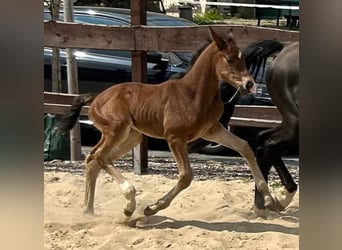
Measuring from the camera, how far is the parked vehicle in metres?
3.75

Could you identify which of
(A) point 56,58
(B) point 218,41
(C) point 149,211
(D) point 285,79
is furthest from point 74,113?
(D) point 285,79

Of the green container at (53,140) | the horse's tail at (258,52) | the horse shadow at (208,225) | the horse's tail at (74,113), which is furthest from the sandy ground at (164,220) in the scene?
the horse's tail at (258,52)

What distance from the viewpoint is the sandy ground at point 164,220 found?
3.63 meters

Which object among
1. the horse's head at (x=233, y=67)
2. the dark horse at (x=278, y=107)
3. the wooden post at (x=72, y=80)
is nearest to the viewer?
the horse's head at (x=233, y=67)

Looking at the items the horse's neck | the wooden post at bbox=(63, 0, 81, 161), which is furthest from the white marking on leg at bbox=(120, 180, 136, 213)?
the horse's neck

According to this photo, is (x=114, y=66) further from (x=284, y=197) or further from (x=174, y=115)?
(x=284, y=197)

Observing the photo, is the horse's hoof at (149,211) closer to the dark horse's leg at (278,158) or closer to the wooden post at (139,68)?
the wooden post at (139,68)

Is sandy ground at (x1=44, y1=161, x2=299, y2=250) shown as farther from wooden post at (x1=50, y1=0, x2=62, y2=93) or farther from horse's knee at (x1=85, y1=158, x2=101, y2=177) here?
wooden post at (x1=50, y1=0, x2=62, y2=93)

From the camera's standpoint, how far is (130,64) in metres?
3.86

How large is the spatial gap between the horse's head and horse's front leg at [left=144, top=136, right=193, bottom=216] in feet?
1.15
